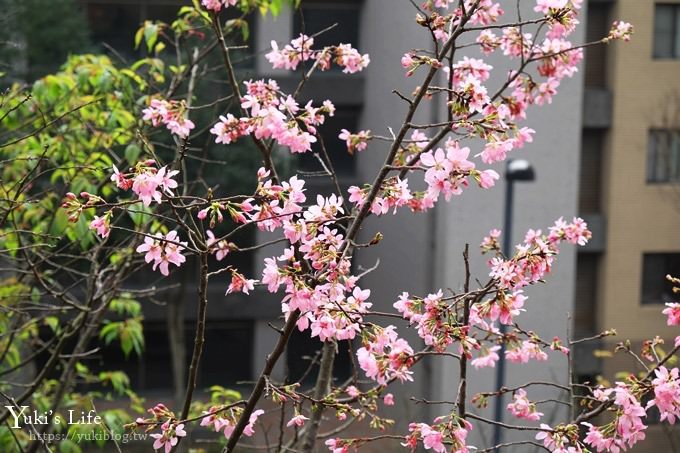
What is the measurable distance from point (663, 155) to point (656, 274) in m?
2.00

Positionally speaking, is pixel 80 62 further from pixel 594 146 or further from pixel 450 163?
pixel 594 146

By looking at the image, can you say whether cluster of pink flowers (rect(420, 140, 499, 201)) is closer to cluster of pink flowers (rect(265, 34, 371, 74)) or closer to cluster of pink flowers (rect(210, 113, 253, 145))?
cluster of pink flowers (rect(210, 113, 253, 145))

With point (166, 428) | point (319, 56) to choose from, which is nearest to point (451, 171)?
point (166, 428)

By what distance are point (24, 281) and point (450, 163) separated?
3.56 m

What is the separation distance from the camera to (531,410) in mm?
3637

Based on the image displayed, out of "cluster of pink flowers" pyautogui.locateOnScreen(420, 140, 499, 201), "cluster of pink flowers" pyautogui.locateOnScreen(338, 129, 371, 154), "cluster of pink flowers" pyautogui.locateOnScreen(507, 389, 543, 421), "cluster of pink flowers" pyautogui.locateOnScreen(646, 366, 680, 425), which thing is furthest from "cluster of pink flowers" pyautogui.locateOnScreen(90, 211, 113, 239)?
"cluster of pink flowers" pyautogui.locateOnScreen(507, 389, 543, 421)

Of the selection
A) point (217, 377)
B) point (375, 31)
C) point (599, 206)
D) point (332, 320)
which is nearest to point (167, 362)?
point (217, 377)

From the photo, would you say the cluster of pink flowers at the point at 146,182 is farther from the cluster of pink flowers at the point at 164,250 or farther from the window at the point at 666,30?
the window at the point at 666,30

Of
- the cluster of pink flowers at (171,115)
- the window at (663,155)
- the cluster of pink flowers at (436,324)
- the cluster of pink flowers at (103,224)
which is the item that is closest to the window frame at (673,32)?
the window at (663,155)

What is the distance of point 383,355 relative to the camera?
9.57 feet

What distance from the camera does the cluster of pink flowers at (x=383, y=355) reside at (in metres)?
2.84

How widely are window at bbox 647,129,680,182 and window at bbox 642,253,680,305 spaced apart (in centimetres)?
128

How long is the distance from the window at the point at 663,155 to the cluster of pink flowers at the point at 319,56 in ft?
39.5

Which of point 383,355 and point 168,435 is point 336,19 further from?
point 168,435
